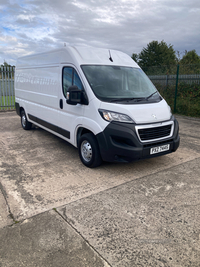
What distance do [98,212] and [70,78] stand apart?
2.80 meters

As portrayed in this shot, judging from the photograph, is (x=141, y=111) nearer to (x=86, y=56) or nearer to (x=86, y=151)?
(x=86, y=151)

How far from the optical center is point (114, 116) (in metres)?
3.82

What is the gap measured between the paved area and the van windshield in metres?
1.38

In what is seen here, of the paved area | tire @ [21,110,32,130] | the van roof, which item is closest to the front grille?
the paved area

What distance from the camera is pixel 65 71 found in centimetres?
476

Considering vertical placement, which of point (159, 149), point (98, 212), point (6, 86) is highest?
point (6, 86)

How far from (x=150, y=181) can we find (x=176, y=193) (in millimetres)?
524

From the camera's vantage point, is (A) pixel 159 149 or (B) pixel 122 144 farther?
(A) pixel 159 149

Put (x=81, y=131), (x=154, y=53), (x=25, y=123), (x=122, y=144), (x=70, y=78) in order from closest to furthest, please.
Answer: (x=122, y=144)
(x=81, y=131)
(x=70, y=78)
(x=25, y=123)
(x=154, y=53)

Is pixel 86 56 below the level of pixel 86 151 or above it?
above

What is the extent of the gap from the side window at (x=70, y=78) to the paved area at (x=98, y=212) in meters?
1.60

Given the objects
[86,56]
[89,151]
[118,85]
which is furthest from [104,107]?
[86,56]

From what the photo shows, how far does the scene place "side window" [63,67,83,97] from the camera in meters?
4.37

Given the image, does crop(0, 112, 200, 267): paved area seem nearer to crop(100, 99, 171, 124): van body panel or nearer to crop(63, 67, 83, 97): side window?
crop(100, 99, 171, 124): van body panel
